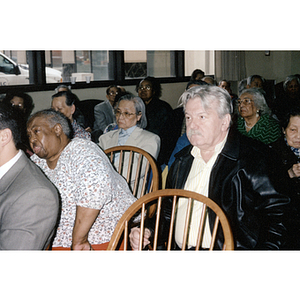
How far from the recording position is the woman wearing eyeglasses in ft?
9.76

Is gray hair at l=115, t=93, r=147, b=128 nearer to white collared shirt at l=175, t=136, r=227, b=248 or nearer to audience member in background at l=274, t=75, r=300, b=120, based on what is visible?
white collared shirt at l=175, t=136, r=227, b=248

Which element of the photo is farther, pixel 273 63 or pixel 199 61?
pixel 273 63

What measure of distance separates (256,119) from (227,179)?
72.2 inches

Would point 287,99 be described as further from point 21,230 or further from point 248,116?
point 21,230

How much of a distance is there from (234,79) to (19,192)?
6.91 meters

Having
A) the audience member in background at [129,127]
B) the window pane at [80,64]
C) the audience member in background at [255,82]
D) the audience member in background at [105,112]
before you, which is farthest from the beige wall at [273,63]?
the audience member in background at [129,127]

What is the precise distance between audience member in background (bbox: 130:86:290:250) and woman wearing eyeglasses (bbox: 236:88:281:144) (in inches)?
62.9

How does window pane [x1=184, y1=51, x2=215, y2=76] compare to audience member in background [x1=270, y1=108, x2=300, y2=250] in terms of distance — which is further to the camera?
window pane [x1=184, y1=51, x2=215, y2=76]

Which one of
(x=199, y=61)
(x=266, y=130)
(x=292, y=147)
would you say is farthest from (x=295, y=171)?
(x=199, y=61)

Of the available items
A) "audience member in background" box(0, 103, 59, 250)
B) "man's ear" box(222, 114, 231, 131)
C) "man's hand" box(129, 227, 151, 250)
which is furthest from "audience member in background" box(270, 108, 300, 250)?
"audience member in background" box(0, 103, 59, 250)

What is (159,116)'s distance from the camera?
379 cm

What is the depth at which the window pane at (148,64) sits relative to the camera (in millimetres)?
6160

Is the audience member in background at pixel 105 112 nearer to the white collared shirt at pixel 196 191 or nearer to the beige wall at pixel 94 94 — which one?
the beige wall at pixel 94 94

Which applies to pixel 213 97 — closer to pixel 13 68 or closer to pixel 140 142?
pixel 140 142
